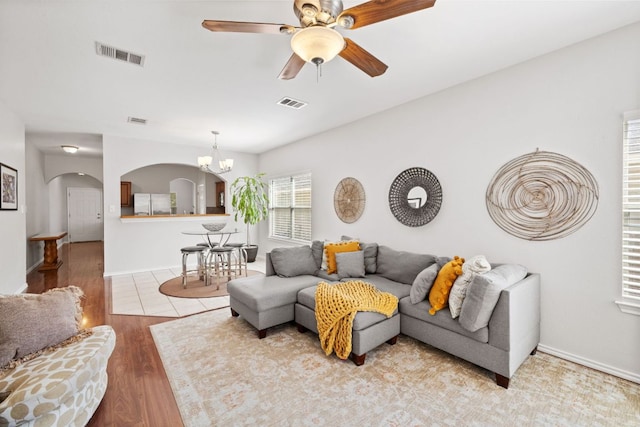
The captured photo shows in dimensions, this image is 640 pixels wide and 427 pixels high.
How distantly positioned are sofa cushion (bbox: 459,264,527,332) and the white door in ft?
40.8

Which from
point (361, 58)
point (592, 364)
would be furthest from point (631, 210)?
point (361, 58)

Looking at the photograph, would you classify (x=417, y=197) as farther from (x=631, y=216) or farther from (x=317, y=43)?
(x=317, y=43)

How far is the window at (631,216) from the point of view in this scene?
221 centimetres

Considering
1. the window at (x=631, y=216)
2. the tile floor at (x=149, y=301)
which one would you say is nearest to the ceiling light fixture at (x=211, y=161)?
the tile floor at (x=149, y=301)

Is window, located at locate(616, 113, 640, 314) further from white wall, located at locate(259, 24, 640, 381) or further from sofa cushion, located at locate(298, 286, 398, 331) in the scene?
sofa cushion, located at locate(298, 286, 398, 331)

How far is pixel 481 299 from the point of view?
2.19m

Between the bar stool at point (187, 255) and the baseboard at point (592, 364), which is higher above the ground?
the bar stool at point (187, 255)

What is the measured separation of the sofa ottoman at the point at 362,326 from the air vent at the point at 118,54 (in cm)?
278

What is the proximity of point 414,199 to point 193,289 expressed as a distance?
3.71 meters

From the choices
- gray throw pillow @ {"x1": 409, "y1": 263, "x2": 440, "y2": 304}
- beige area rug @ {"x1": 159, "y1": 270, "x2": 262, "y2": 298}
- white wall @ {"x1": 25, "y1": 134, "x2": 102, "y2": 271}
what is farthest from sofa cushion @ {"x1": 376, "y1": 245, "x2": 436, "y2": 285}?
white wall @ {"x1": 25, "y1": 134, "x2": 102, "y2": 271}

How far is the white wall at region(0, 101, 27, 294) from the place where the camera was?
12.2 ft

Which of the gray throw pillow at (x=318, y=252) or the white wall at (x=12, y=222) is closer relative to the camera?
the white wall at (x=12, y=222)

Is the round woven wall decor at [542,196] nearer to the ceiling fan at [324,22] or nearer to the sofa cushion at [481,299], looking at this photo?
the sofa cushion at [481,299]

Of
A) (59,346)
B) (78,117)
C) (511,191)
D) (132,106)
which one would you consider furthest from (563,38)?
(78,117)
